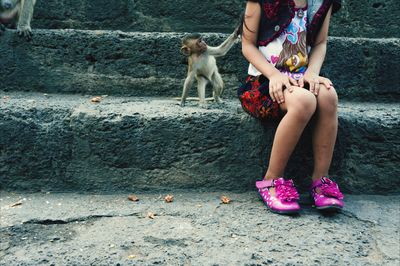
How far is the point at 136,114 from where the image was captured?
2436mm

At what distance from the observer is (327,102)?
2.16 meters

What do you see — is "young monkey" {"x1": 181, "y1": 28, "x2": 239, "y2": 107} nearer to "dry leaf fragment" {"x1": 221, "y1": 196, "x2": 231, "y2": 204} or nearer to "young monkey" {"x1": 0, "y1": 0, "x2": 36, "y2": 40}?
"dry leaf fragment" {"x1": 221, "y1": 196, "x2": 231, "y2": 204}

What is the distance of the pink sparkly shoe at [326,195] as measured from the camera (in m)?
2.16

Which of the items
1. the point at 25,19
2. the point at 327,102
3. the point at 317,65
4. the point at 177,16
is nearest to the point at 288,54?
the point at 317,65

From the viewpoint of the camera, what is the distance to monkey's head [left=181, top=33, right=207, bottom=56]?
2.78 metres

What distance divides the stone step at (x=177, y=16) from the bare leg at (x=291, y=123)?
7.12ft

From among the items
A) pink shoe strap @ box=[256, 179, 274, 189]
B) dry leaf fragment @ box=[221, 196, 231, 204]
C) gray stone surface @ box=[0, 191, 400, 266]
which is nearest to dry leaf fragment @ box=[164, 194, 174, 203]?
gray stone surface @ box=[0, 191, 400, 266]

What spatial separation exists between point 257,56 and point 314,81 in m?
0.34

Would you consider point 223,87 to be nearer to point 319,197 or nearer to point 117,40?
point 117,40

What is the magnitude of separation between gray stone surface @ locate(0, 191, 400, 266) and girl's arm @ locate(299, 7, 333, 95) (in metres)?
0.65

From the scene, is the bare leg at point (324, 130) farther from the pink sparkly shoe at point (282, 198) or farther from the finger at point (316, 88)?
the pink sparkly shoe at point (282, 198)

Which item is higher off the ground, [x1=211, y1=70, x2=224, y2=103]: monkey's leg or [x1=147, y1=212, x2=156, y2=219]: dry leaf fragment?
[x1=211, y1=70, x2=224, y2=103]: monkey's leg

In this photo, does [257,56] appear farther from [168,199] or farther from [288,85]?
[168,199]

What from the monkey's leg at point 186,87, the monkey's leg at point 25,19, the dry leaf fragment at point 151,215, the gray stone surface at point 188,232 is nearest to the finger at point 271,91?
the gray stone surface at point 188,232
